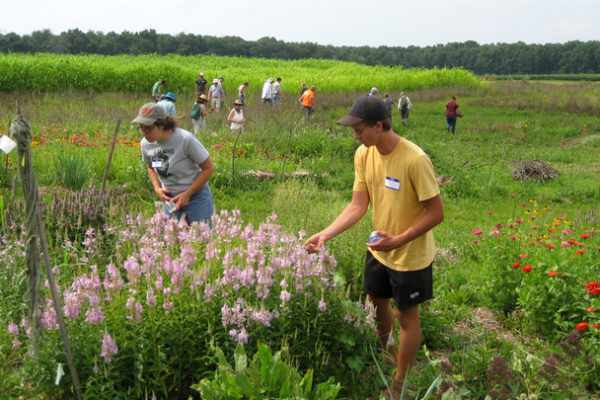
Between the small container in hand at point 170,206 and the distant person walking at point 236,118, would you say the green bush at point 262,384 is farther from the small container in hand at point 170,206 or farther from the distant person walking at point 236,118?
the distant person walking at point 236,118

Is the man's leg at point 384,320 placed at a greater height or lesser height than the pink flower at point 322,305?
lesser

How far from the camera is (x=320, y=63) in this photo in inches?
2313

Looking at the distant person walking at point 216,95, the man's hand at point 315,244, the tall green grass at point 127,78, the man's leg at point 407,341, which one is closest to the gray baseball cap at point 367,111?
the man's hand at point 315,244

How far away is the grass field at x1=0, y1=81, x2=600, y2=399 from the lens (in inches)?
129

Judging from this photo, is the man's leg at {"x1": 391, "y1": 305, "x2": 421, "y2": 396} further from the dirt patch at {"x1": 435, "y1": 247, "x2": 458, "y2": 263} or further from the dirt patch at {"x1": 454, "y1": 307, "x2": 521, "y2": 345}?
the dirt patch at {"x1": 435, "y1": 247, "x2": 458, "y2": 263}

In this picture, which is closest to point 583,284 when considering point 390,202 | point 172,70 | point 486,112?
point 390,202

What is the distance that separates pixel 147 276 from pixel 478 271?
3.73 m

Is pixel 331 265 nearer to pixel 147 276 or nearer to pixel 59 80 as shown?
pixel 147 276

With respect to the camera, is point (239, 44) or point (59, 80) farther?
point (239, 44)

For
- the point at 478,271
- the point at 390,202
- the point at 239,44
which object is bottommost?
the point at 478,271

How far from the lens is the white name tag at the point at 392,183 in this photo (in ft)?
10.2

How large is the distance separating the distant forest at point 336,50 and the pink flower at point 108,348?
215 feet

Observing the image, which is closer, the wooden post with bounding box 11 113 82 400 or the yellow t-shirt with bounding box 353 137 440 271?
the wooden post with bounding box 11 113 82 400

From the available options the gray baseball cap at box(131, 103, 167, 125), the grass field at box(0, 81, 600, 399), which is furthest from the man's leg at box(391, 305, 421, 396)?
the gray baseball cap at box(131, 103, 167, 125)
